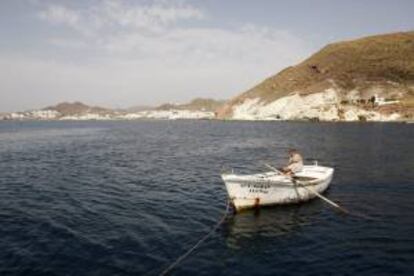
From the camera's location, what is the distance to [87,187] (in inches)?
1328

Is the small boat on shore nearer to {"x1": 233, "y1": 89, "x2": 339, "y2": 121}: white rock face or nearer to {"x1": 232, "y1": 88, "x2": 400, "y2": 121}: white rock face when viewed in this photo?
{"x1": 232, "y1": 88, "x2": 400, "y2": 121}: white rock face

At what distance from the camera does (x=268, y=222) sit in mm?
23234

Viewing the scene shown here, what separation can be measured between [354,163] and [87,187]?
28.4 m

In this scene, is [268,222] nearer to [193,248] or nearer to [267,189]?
[267,189]

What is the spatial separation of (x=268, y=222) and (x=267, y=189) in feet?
8.08

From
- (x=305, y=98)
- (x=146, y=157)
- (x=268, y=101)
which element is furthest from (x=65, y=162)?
(x=268, y=101)

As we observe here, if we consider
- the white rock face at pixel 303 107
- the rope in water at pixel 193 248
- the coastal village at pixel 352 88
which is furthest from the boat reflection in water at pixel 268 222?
the white rock face at pixel 303 107

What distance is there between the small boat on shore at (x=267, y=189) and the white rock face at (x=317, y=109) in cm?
12006

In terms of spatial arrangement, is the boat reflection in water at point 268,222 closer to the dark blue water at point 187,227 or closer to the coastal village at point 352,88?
the dark blue water at point 187,227

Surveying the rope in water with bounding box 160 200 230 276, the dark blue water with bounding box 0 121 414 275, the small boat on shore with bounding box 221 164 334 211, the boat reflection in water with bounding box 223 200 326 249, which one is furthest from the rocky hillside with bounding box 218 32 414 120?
the rope in water with bounding box 160 200 230 276

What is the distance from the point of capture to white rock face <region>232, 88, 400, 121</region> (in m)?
143

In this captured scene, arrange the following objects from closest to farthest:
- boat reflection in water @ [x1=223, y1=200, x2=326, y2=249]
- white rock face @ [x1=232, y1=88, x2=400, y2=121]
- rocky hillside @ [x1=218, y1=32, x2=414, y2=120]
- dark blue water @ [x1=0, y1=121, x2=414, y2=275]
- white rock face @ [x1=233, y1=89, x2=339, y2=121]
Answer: dark blue water @ [x1=0, y1=121, x2=414, y2=275] → boat reflection in water @ [x1=223, y1=200, x2=326, y2=249] → white rock face @ [x1=232, y1=88, x2=400, y2=121] → rocky hillside @ [x1=218, y1=32, x2=414, y2=120] → white rock face @ [x1=233, y1=89, x2=339, y2=121]

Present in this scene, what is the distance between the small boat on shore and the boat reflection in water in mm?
481

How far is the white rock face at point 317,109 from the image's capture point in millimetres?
143125
